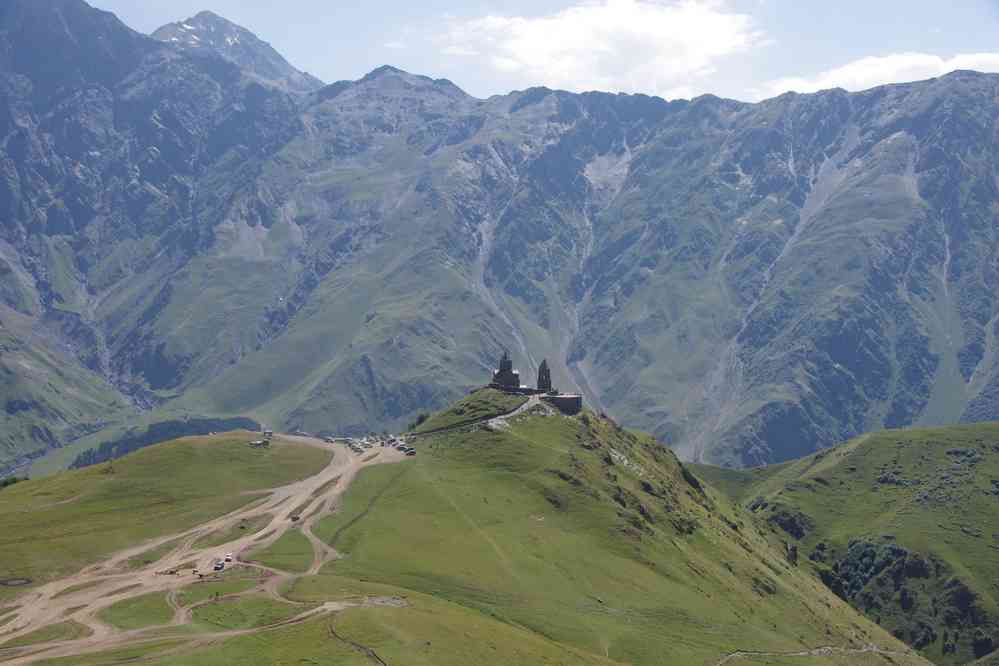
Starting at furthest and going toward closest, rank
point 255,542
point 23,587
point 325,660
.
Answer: point 255,542 < point 23,587 < point 325,660

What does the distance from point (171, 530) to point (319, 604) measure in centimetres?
5662

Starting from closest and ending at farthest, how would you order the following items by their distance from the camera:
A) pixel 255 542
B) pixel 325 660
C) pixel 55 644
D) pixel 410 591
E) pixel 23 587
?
pixel 325 660, pixel 55 644, pixel 23 587, pixel 410 591, pixel 255 542

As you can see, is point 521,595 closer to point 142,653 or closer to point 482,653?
point 482,653

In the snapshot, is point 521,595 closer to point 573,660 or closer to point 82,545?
point 573,660

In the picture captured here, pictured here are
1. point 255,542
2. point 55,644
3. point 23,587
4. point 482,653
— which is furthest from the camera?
point 255,542

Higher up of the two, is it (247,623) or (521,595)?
(247,623)

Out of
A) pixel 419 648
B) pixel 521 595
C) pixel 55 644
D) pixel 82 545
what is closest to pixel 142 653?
pixel 55 644

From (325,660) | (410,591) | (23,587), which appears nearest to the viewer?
(325,660)

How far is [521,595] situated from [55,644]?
282 ft

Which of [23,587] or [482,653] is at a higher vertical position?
[23,587]

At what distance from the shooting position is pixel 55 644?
140 meters

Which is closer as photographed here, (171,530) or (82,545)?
(82,545)

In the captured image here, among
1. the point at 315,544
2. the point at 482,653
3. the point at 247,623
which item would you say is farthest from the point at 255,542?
the point at 482,653

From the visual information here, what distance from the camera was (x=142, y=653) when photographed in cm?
13512
